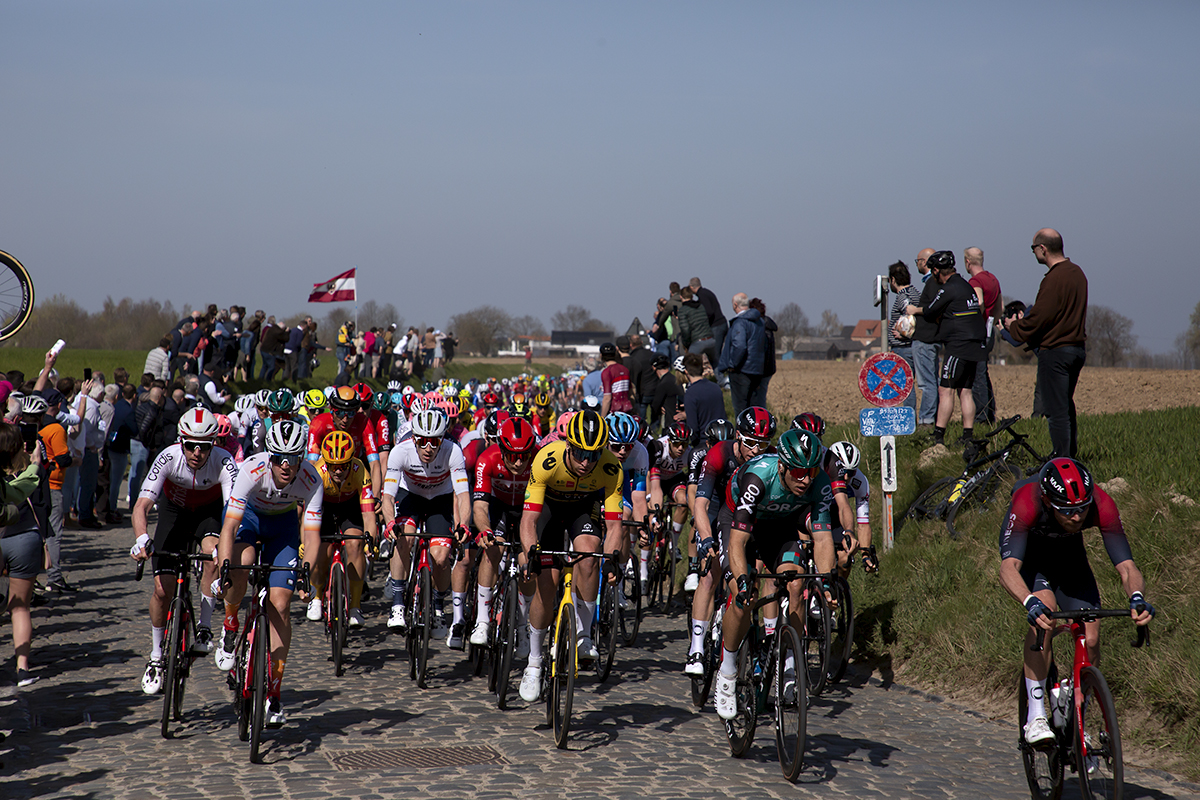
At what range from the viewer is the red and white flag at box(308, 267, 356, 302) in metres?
43.7

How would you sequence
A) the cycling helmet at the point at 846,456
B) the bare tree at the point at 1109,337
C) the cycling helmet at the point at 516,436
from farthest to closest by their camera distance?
the bare tree at the point at 1109,337, the cycling helmet at the point at 846,456, the cycling helmet at the point at 516,436

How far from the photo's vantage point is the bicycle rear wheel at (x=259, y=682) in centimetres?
675

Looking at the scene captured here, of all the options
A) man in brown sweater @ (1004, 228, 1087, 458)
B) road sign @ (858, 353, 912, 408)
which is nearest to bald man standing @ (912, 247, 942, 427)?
road sign @ (858, 353, 912, 408)

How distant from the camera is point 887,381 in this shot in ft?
39.3

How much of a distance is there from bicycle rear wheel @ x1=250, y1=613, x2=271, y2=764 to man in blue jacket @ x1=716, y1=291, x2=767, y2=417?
1014 centimetres

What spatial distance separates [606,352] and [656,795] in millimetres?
12489

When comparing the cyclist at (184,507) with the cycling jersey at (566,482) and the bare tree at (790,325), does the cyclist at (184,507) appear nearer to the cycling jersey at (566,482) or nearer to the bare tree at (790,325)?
the cycling jersey at (566,482)

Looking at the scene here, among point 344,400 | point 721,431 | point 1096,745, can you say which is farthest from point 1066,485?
point 344,400

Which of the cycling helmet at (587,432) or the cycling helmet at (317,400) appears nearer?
the cycling helmet at (587,432)

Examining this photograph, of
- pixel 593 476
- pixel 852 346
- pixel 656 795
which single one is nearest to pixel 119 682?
pixel 593 476

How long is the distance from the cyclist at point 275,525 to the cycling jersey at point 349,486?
6.95 ft

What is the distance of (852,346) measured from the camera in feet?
578

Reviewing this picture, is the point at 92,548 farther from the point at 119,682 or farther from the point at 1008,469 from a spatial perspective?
the point at 1008,469

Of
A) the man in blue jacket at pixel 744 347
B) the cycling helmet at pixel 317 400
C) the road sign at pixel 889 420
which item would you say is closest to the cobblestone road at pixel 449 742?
the road sign at pixel 889 420
